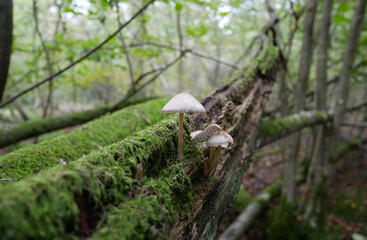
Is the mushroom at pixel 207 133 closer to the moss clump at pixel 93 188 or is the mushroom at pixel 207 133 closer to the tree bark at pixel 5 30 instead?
the moss clump at pixel 93 188

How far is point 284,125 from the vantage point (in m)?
4.27

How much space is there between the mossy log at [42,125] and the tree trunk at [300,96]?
13.9ft

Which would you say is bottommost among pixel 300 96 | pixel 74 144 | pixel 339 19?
pixel 74 144

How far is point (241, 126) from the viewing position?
2854 millimetres

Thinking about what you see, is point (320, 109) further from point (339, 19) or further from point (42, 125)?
point (42, 125)

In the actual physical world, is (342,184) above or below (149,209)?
below

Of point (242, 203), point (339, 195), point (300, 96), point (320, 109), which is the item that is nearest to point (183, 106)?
point (300, 96)

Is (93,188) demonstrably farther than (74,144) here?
No

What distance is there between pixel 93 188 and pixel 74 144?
1.44 meters

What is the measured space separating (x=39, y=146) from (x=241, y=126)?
239cm

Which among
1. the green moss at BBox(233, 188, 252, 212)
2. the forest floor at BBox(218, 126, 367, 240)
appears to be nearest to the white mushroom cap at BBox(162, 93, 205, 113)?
the forest floor at BBox(218, 126, 367, 240)

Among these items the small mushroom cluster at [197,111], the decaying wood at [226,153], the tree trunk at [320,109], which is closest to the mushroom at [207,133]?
the small mushroom cluster at [197,111]

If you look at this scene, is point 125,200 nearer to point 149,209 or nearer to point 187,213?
point 149,209

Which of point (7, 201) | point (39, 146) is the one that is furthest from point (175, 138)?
point (39, 146)
